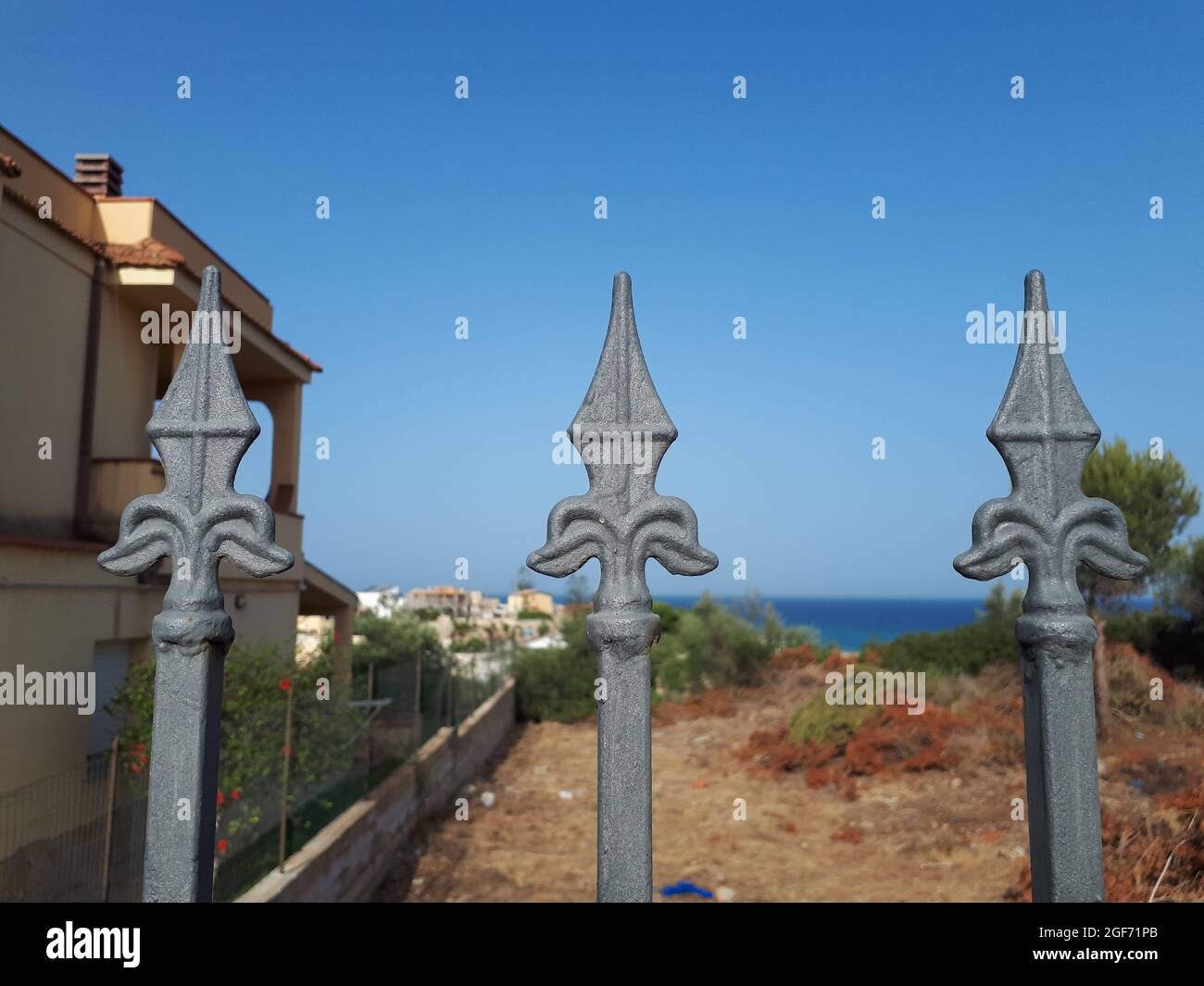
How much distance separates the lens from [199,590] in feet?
5.98

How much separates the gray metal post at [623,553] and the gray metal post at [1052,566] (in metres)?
0.69

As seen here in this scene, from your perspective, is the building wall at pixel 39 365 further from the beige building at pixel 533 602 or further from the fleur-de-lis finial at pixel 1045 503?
the beige building at pixel 533 602

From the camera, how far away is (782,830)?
39.1 ft

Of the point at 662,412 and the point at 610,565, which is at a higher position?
the point at 662,412

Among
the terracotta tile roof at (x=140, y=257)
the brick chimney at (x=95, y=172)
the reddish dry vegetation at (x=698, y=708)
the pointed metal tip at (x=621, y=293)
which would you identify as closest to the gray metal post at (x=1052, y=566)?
the pointed metal tip at (x=621, y=293)

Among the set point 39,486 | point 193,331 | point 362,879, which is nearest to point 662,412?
point 193,331

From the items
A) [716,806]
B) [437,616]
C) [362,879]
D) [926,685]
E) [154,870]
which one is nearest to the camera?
[154,870]

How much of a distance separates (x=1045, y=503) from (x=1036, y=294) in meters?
0.50

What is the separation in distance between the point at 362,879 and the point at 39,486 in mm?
5474

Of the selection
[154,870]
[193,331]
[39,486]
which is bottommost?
[154,870]

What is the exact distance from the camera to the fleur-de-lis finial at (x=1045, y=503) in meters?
1.76

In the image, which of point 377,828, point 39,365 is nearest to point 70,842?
point 377,828
